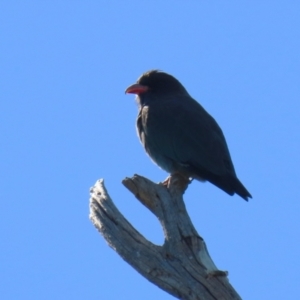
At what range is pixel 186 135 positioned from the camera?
29.9ft

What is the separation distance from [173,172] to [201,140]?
1.46ft

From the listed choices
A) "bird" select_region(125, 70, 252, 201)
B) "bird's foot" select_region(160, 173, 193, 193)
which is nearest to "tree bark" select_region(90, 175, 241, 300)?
"bird's foot" select_region(160, 173, 193, 193)

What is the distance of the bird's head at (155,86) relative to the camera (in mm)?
10117

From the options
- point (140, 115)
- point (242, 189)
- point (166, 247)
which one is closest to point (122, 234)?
point (166, 247)

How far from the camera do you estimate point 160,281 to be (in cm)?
624

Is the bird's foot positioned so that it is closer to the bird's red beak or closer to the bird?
the bird

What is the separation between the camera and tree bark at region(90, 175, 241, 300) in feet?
20.1

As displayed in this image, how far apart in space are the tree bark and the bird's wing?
5.71 feet

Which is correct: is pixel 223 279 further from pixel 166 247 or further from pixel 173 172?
pixel 173 172

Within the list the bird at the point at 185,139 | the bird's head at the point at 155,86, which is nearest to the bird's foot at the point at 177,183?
the bird at the point at 185,139

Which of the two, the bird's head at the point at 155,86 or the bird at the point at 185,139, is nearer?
the bird at the point at 185,139

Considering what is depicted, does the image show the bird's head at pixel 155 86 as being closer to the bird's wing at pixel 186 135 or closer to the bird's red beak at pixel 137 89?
the bird's red beak at pixel 137 89

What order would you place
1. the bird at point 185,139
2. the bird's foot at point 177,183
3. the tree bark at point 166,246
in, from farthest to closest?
1. the bird at point 185,139
2. the bird's foot at point 177,183
3. the tree bark at point 166,246

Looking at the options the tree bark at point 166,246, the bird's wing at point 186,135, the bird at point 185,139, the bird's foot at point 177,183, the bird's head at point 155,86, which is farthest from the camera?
the bird's head at point 155,86
